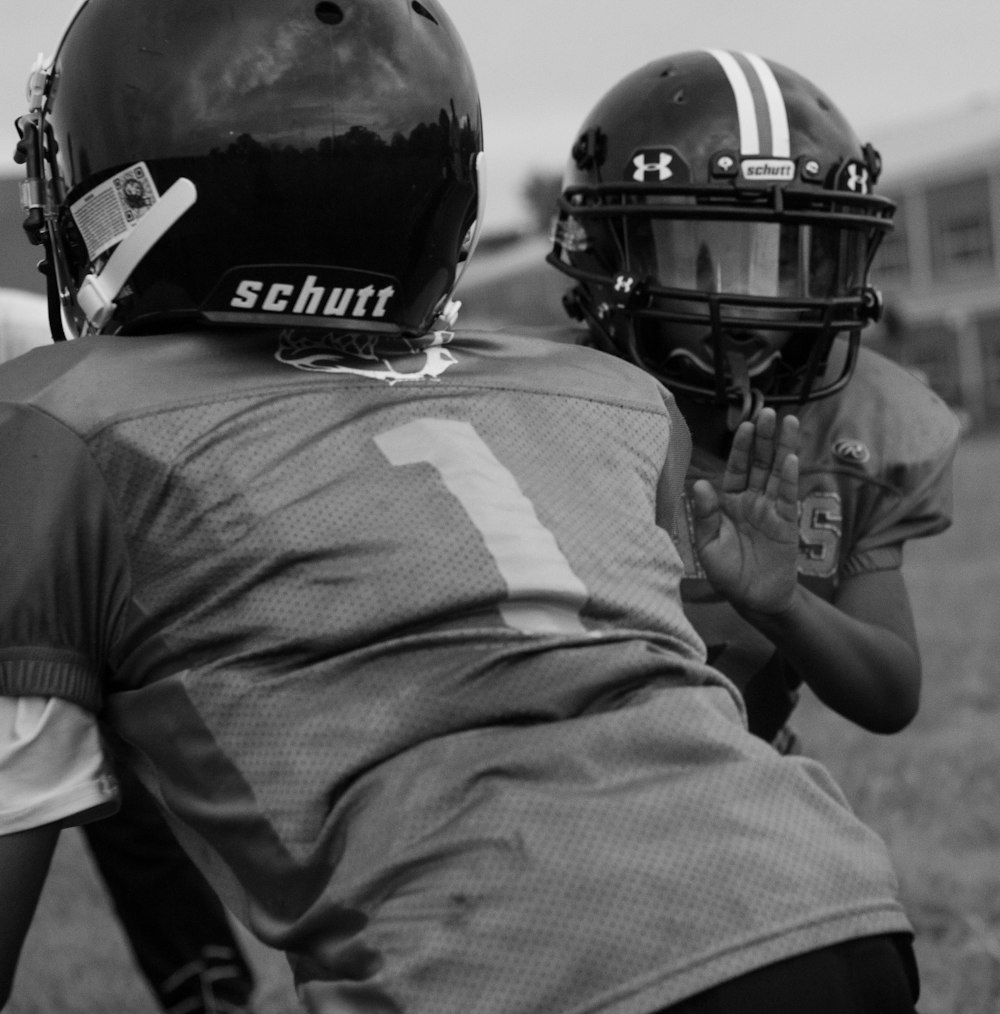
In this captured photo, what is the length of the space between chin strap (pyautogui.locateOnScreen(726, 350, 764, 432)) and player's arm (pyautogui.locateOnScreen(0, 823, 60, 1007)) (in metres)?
1.47

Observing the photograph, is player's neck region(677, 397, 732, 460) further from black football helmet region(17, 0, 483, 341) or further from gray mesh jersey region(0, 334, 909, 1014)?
gray mesh jersey region(0, 334, 909, 1014)

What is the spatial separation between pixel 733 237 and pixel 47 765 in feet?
5.30

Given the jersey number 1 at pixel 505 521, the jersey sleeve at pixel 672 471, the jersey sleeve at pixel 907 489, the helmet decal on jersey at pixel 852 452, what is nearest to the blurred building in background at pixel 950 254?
the jersey sleeve at pixel 907 489

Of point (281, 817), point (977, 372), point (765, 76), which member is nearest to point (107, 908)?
point (765, 76)

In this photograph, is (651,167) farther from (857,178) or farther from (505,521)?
(505,521)

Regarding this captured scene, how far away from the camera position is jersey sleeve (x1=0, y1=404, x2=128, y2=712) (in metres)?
1.63

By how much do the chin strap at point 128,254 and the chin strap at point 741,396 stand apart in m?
1.19

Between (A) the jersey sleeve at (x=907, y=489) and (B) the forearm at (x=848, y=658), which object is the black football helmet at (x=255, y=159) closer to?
(B) the forearm at (x=848, y=658)

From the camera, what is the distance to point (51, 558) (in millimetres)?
1624

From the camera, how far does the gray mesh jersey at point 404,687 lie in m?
1.46

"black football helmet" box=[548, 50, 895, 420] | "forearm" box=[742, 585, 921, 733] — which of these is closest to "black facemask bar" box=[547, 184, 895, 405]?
"black football helmet" box=[548, 50, 895, 420]

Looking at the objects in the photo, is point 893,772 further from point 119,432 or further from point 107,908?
point 119,432

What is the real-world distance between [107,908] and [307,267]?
2.96 metres

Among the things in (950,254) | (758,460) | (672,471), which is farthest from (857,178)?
(950,254)
